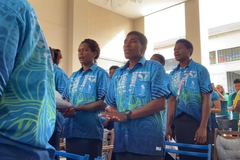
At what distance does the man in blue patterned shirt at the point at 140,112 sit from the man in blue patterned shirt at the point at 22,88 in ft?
2.24

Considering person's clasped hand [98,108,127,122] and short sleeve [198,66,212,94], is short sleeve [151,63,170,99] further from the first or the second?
short sleeve [198,66,212,94]

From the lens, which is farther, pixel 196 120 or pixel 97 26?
pixel 97 26

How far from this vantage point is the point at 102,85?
197cm

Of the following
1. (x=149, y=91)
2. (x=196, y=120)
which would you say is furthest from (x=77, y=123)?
(x=196, y=120)

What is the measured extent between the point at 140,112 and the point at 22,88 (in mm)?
851

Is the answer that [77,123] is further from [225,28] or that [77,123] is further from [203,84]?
[225,28]

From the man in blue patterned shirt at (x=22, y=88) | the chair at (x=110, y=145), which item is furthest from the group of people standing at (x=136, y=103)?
the man in blue patterned shirt at (x=22, y=88)

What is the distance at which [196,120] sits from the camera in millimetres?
2061

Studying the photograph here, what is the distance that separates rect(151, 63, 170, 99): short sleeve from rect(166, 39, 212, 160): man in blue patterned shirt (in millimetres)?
628

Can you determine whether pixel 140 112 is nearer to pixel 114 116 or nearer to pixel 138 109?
pixel 138 109

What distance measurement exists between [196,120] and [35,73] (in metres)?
1.61

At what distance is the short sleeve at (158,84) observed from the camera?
149 centimetres

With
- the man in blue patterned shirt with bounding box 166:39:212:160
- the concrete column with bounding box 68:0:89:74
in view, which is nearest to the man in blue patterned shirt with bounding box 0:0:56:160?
the man in blue patterned shirt with bounding box 166:39:212:160

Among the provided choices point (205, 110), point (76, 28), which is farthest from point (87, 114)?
point (76, 28)
